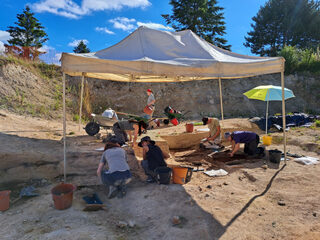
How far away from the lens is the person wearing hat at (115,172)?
3.44m

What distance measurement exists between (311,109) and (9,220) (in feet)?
58.9

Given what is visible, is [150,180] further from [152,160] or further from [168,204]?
[168,204]

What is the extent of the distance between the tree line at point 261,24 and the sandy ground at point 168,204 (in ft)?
63.9

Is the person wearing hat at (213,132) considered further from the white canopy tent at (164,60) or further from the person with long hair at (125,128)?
the person with long hair at (125,128)

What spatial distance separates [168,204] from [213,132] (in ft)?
12.4

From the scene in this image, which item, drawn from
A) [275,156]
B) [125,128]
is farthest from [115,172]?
[275,156]

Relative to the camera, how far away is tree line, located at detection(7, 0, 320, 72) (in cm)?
2128

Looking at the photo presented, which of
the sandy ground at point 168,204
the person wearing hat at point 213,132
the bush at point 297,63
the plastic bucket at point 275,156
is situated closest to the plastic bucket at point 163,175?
the sandy ground at point 168,204

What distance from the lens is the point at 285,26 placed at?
2458cm

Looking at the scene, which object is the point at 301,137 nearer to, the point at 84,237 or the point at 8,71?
the point at 84,237

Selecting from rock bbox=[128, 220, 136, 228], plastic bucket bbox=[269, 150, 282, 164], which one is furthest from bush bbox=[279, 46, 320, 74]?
rock bbox=[128, 220, 136, 228]

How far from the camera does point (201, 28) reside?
69.8 feet

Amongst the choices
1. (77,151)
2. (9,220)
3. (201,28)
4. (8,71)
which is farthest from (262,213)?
(201,28)

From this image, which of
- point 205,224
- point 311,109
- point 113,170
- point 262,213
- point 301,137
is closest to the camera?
point 205,224
